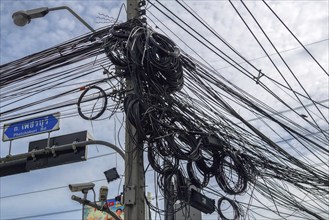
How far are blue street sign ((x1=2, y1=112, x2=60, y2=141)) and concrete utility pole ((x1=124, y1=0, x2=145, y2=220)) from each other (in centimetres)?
260

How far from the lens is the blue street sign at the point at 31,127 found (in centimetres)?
937

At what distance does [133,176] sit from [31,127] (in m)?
3.49

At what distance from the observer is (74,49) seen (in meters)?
8.16

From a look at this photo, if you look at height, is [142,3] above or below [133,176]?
above

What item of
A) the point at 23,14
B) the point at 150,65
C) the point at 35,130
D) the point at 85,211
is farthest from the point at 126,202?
the point at 85,211

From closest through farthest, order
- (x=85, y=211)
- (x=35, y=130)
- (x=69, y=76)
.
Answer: (x=69, y=76)
(x=35, y=130)
(x=85, y=211)

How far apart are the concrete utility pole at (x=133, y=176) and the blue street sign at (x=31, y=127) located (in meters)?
2.60

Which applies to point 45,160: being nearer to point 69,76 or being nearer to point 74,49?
point 69,76

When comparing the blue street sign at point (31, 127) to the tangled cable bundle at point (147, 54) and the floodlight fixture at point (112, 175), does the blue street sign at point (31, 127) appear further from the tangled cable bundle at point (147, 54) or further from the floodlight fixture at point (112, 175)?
the tangled cable bundle at point (147, 54)

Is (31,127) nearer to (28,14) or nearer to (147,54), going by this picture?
(28,14)

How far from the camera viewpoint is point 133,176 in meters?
6.89

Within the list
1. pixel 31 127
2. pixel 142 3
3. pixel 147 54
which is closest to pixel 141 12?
pixel 142 3

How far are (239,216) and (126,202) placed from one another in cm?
266

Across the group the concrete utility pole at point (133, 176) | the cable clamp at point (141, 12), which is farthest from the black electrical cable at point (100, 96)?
the cable clamp at point (141, 12)
